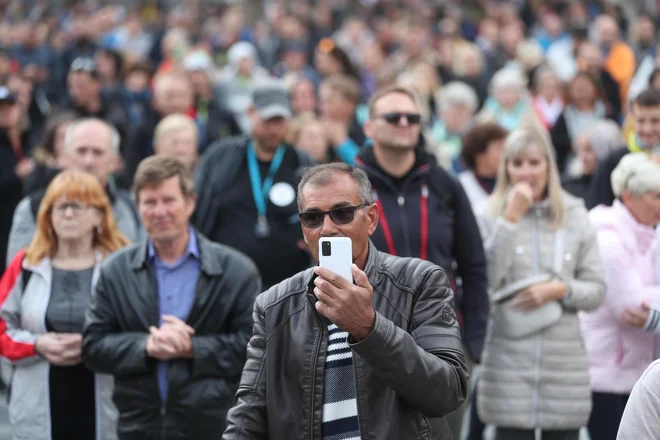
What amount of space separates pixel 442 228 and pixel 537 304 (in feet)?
2.34

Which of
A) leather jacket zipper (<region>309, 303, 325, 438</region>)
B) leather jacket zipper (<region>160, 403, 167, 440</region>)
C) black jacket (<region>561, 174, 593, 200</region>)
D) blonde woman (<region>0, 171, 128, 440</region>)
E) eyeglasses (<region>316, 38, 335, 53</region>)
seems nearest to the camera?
leather jacket zipper (<region>309, 303, 325, 438</region>)

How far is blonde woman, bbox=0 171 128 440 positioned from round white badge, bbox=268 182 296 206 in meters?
1.44

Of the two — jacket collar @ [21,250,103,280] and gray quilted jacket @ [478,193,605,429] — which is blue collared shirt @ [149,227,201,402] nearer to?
jacket collar @ [21,250,103,280]

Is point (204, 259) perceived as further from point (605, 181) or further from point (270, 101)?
point (605, 181)

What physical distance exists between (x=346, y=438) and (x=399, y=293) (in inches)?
20.9

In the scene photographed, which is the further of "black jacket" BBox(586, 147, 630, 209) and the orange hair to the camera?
"black jacket" BBox(586, 147, 630, 209)

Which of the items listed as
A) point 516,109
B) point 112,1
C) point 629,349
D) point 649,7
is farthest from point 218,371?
point 112,1

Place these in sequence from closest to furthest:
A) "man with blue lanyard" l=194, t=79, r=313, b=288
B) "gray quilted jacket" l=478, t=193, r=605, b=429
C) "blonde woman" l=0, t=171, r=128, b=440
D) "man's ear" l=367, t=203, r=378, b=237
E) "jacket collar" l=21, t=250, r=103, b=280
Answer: "man's ear" l=367, t=203, r=378, b=237
"blonde woman" l=0, t=171, r=128, b=440
"jacket collar" l=21, t=250, r=103, b=280
"gray quilted jacket" l=478, t=193, r=605, b=429
"man with blue lanyard" l=194, t=79, r=313, b=288

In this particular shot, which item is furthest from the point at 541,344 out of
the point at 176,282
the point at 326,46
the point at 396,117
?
the point at 326,46

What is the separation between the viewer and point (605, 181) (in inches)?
311

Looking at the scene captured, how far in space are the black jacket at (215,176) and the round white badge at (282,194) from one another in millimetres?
171

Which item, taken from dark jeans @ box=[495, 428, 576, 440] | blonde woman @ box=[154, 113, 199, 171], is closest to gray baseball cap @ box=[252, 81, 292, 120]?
blonde woman @ box=[154, 113, 199, 171]

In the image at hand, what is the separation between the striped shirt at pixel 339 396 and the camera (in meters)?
3.82

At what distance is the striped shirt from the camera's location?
150 inches
